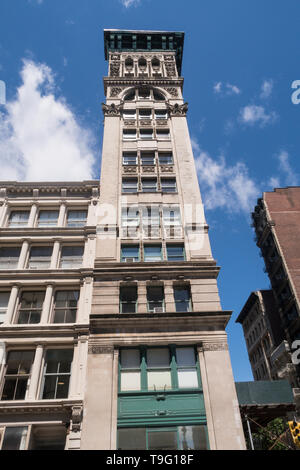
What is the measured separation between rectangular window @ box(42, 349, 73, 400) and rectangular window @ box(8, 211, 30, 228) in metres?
10.8

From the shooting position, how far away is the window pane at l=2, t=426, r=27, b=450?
623 inches

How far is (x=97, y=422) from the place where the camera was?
53.7 feet

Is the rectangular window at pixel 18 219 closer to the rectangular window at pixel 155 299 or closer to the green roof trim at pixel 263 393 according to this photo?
the rectangular window at pixel 155 299

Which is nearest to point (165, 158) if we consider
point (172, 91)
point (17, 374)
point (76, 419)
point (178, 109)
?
point (178, 109)

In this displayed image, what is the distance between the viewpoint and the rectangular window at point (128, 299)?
2111 centimetres

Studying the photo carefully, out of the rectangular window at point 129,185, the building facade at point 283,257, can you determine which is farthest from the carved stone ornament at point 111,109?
the building facade at point 283,257

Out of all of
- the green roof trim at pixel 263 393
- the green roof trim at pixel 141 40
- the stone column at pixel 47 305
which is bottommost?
the green roof trim at pixel 263 393

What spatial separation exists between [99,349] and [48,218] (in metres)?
12.0

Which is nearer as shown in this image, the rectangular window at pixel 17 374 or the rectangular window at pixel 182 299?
the rectangular window at pixel 17 374

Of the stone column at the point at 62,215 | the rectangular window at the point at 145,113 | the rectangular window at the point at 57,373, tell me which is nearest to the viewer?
the rectangular window at the point at 57,373

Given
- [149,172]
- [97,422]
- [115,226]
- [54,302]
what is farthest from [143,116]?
[97,422]

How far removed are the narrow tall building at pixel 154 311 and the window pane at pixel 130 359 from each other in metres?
0.05

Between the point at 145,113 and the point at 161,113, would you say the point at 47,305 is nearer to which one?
the point at 145,113
